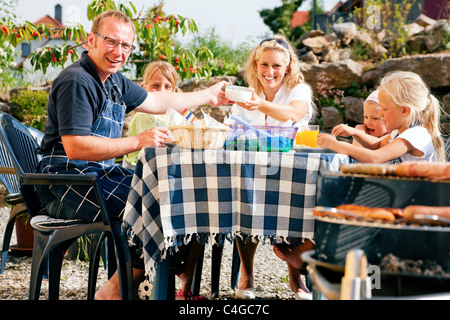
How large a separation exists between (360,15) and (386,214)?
9503 millimetres

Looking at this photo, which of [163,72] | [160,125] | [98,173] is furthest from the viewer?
[163,72]

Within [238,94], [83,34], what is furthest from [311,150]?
[83,34]

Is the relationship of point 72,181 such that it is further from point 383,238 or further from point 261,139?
point 383,238

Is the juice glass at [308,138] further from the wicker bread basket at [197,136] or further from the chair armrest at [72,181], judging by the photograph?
the chair armrest at [72,181]

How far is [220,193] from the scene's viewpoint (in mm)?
2318

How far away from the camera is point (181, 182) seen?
2301mm

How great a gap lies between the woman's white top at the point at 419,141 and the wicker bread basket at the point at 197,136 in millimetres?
1042

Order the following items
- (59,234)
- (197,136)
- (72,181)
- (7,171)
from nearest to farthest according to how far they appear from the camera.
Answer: (197,136), (72,181), (59,234), (7,171)

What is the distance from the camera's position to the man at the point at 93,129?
2.58 meters

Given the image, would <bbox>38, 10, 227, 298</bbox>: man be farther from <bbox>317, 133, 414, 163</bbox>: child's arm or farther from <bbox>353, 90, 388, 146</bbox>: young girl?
<bbox>353, 90, 388, 146</bbox>: young girl

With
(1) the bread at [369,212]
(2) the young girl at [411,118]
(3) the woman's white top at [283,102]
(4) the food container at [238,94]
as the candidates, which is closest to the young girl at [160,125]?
(4) the food container at [238,94]

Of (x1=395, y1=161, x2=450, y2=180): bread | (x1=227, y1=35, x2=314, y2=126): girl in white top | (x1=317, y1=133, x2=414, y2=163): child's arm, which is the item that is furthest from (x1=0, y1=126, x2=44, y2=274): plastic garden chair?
(x1=395, y1=161, x2=450, y2=180): bread

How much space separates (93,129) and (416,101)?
1.71 m
